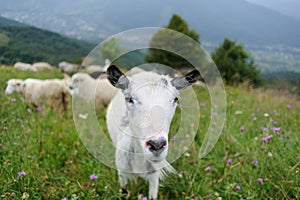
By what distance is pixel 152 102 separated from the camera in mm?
1437

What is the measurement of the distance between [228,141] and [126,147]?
2049mm

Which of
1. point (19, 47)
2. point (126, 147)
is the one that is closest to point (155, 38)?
point (126, 147)

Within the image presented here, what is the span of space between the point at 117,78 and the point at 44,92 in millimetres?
4899

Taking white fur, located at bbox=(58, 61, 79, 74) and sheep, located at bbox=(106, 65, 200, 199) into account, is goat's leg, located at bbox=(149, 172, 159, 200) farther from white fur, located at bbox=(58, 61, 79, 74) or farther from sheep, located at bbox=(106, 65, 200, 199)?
white fur, located at bbox=(58, 61, 79, 74)

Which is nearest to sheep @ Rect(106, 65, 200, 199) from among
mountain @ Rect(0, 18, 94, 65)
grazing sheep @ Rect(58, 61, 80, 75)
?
mountain @ Rect(0, 18, 94, 65)

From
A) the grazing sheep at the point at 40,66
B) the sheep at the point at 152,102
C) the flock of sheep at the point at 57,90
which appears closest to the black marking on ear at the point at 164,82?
the sheep at the point at 152,102

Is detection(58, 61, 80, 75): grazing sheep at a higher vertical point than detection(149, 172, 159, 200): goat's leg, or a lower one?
lower

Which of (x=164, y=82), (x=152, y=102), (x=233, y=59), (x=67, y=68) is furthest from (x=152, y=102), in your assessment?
(x=233, y=59)

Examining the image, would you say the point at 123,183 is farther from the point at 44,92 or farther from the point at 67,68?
the point at 67,68

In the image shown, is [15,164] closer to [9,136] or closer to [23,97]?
[9,136]

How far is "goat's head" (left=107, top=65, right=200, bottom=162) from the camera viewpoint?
137 cm

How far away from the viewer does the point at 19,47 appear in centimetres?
784

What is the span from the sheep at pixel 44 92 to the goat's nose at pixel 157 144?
15.1 feet

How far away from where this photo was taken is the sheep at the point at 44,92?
581 centimetres
